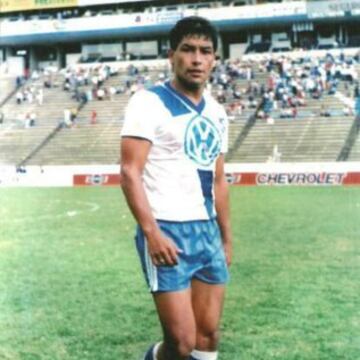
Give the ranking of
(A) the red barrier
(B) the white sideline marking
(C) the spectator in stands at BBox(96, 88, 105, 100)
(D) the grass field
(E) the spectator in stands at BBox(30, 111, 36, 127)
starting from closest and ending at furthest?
(D) the grass field, (B) the white sideline marking, (A) the red barrier, (E) the spectator in stands at BBox(30, 111, 36, 127), (C) the spectator in stands at BBox(96, 88, 105, 100)

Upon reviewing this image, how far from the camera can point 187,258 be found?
4078 mm

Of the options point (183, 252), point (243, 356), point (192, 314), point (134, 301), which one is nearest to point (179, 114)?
point (183, 252)

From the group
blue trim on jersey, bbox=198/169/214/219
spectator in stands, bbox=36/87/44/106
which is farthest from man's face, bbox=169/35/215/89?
spectator in stands, bbox=36/87/44/106

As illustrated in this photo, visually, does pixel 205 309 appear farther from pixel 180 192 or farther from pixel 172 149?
pixel 172 149

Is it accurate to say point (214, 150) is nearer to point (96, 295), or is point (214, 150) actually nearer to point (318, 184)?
point (96, 295)

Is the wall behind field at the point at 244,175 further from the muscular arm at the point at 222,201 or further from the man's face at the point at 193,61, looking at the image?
the man's face at the point at 193,61

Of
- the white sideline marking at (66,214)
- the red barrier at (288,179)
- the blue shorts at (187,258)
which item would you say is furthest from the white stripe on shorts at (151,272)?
the red barrier at (288,179)

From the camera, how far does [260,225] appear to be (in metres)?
13.9

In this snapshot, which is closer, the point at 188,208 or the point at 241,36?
the point at 188,208

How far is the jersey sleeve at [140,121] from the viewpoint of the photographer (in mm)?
3975

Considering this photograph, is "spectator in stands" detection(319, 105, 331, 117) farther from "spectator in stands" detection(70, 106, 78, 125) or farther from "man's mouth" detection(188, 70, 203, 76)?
"man's mouth" detection(188, 70, 203, 76)

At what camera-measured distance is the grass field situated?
19.3 ft

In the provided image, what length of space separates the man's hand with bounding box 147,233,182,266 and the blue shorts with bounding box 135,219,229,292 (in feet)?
0.28

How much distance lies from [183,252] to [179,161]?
0.46m
